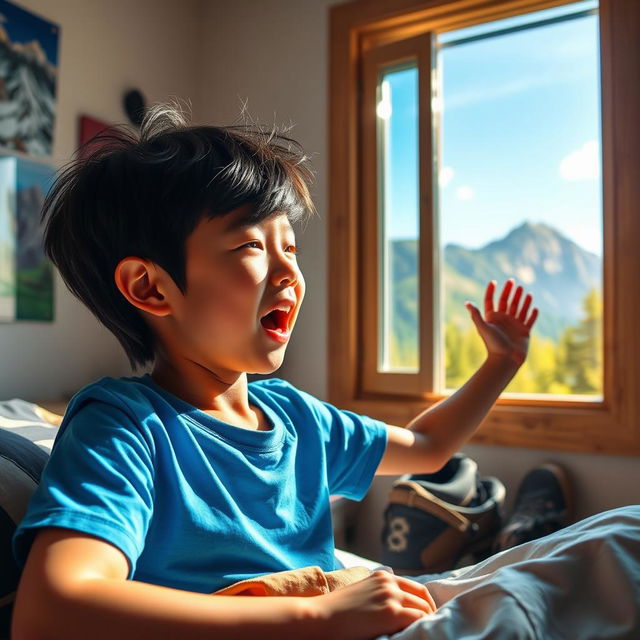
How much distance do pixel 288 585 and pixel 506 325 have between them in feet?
2.00

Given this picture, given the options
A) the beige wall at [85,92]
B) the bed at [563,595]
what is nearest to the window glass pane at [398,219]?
the beige wall at [85,92]

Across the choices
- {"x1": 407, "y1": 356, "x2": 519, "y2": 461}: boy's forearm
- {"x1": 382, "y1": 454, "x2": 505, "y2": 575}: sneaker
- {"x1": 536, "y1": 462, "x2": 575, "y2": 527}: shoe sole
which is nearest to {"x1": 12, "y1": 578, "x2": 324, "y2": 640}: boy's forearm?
{"x1": 407, "y1": 356, "x2": 519, "y2": 461}: boy's forearm

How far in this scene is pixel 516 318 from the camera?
108 centimetres

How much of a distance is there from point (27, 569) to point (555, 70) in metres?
2.15

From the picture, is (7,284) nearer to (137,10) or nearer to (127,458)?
(137,10)

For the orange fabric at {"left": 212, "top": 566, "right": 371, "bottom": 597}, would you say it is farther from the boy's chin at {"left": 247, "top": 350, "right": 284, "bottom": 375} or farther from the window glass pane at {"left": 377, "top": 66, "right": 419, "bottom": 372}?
the window glass pane at {"left": 377, "top": 66, "right": 419, "bottom": 372}

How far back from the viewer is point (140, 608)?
0.51 m

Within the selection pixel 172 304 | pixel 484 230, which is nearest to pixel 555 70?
pixel 484 230

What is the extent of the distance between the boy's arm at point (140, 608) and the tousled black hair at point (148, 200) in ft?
1.08

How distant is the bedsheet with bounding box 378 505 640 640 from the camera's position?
498mm

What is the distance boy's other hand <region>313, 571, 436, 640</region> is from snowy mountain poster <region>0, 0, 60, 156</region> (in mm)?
1764

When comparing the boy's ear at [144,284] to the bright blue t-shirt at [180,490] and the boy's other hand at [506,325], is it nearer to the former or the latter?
the bright blue t-shirt at [180,490]

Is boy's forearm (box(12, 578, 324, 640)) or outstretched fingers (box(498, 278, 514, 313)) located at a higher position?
outstretched fingers (box(498, 278, 514, 313))

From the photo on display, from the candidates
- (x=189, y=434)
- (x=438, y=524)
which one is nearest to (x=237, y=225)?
(x=189, y=434)
